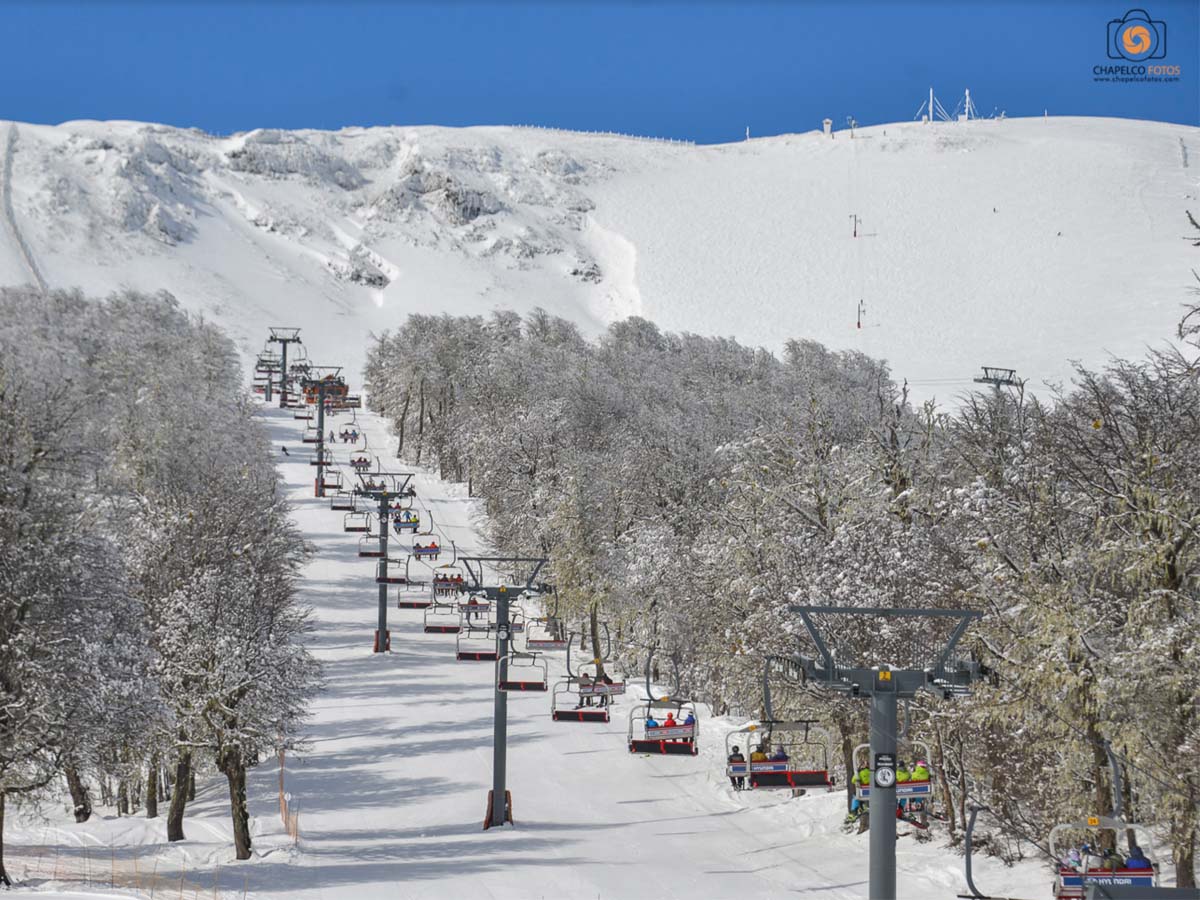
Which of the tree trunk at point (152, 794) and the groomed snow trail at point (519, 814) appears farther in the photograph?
the tree trunk at point (152, 794)

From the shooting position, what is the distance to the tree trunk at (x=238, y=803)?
3069 cm

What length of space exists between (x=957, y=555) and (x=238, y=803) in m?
16.8

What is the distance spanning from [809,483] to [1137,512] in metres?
17.2

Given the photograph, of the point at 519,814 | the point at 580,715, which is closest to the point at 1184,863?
the point at 580,715

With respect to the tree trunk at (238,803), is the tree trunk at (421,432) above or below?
above

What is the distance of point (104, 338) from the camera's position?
11194cm

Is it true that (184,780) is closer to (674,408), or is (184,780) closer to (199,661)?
(199,661)

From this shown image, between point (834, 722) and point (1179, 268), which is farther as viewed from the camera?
point (1179, 268)

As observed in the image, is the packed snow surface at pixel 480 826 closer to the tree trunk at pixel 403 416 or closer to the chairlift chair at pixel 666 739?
the chairlift chair at pixel 666 739

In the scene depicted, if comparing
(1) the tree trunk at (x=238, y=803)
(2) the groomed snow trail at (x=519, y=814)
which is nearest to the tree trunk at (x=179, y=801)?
(1) the tree trunk at (x=238, y=803)

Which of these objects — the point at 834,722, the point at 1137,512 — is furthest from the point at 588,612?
the point at 1137,512

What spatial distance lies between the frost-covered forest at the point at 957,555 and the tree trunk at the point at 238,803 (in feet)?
39.6

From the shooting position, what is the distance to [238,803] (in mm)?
30672

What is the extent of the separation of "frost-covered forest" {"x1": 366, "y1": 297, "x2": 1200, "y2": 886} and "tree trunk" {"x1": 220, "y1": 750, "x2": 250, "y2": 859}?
12080 mm
